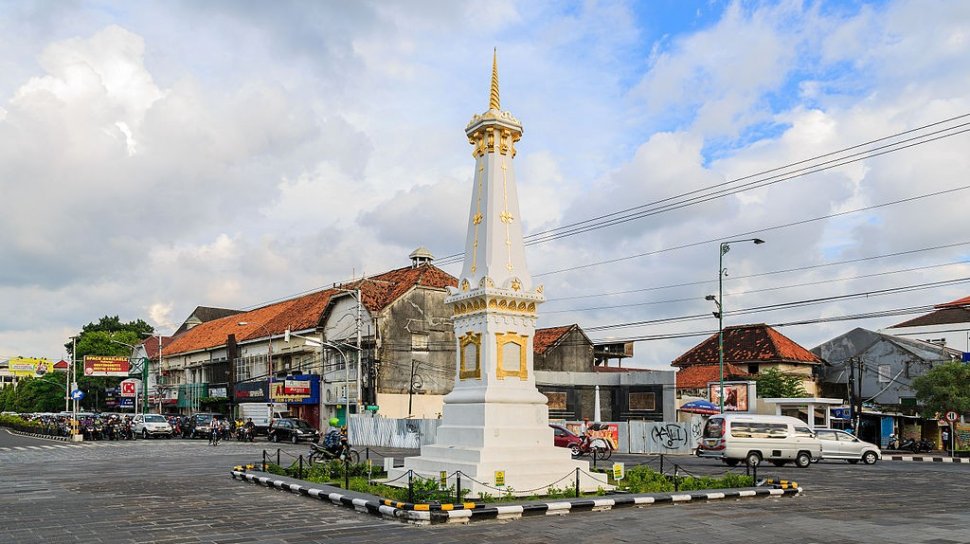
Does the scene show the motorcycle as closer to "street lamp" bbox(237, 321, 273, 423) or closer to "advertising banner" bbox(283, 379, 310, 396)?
"street lamp" bbox(237, 321, 273, 423)

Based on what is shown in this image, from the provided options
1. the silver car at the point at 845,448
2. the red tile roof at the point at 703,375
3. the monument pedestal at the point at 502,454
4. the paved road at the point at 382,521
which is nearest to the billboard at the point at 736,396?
the silver car at the point at 845,448

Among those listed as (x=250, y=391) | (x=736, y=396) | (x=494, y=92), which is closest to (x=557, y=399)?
(x=736, y=396)

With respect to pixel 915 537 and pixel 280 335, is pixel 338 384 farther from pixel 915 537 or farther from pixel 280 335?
Result: pixel 915 537

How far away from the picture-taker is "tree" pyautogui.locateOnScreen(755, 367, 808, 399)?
54.5 m

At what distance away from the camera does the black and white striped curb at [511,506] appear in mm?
14352

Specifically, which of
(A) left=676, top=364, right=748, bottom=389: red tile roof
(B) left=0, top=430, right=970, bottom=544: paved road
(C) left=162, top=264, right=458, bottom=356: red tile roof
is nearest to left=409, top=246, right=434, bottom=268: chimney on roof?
(C) left=162, top=264, right=458, bottom=356: red tile roof

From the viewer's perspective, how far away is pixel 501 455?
57.1 feet

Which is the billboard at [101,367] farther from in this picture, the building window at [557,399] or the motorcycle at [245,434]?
the building window at [557,399]

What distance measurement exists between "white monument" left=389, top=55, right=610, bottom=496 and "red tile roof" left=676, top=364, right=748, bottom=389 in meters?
41.4

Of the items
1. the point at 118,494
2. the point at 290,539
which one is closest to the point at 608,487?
the point at 290,539

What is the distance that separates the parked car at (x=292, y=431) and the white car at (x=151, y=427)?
32.1 ft

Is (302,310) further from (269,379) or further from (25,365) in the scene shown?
(25,365)

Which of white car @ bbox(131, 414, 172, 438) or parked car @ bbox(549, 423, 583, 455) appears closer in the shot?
parked car @ bbox(549, 423, 583, 455)

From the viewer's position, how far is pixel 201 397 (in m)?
73.7
